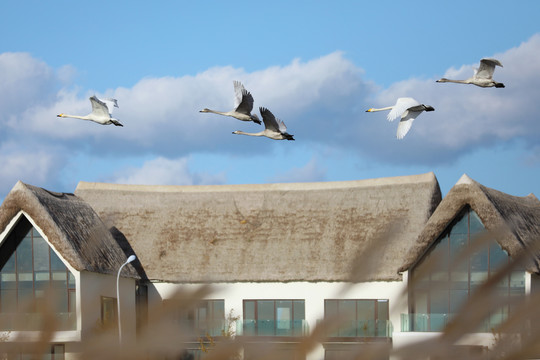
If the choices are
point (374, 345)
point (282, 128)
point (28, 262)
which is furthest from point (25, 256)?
point (374, 345)

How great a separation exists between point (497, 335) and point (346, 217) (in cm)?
3446

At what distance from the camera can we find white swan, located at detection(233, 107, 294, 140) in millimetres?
33306

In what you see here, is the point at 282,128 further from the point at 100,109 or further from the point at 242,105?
the point at 100,109

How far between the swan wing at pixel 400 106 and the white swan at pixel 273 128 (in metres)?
4.02

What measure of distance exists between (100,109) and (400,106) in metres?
10.7

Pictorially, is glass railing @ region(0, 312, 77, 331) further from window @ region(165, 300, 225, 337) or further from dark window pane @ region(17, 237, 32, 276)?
dark window pane @ region(17, 237, 32, 276)

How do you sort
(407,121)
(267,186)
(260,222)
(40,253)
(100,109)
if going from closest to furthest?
(40,253), (407,121), (100,109), (260,222), (267,186)

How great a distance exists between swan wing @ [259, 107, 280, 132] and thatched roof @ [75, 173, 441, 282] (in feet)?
12.6

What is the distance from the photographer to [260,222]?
36.2 metres

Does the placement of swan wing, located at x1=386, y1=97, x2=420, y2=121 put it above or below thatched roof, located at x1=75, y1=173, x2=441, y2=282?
above

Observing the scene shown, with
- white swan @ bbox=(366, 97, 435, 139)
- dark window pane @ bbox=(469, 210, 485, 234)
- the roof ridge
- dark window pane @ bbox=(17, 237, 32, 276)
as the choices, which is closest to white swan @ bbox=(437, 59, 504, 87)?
white swan @ bbox=(366, 97, 435, 139)

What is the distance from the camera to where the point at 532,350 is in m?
1.03

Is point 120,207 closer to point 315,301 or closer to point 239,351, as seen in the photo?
point 315,301

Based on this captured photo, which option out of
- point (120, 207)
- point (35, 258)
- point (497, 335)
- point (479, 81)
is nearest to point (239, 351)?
point (497, 335)
